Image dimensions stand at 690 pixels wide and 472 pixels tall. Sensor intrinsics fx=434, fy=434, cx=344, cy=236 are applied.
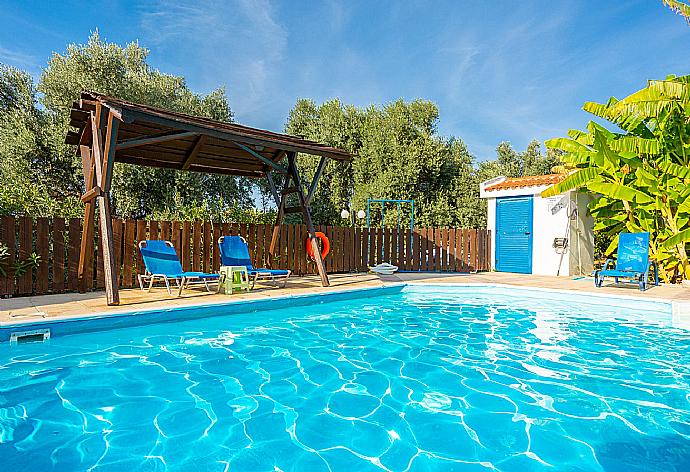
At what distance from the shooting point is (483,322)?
22.4 feet

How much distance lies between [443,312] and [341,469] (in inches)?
214

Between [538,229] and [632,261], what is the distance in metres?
3.76

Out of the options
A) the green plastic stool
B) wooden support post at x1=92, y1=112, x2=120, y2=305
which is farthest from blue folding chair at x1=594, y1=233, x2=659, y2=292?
wooden support post at x1=92, y1=112, x2=120, y2=305

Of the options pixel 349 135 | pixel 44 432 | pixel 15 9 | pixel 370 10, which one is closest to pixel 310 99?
pixel 349 135

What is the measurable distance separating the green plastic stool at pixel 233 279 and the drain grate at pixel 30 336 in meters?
3.00

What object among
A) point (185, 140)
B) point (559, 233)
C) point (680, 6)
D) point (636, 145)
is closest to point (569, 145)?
point (636, 145)

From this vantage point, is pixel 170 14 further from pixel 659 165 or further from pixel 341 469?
pixel 341 469

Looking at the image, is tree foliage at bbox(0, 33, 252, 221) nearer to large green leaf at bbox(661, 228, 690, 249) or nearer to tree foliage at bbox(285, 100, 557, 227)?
tree foliage at bbox(285, 100, 557, 227)

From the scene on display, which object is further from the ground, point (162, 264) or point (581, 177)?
point (581, 177)

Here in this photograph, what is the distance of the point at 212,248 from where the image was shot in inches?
385

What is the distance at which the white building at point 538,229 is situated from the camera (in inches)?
504

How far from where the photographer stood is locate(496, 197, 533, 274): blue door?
1364cm

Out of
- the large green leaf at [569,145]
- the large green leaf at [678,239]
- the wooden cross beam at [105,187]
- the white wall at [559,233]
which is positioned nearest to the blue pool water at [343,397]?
the wooden cross beam at [105,187]

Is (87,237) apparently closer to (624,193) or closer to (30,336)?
(30,336)
